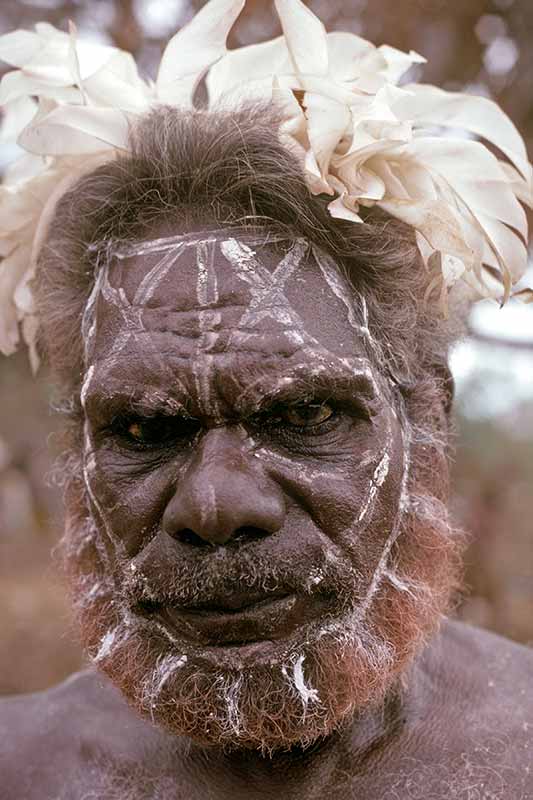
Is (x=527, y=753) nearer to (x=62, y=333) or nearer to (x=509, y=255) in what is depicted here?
(x=509, y=255)

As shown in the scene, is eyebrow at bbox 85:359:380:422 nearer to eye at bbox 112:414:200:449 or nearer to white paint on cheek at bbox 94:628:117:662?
eye at bbox 112:414:200:449

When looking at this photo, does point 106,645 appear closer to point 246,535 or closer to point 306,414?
point 246,535

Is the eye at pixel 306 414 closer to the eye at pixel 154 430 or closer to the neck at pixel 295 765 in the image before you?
the eye at pixel 154 430

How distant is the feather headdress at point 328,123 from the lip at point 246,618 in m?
0.81

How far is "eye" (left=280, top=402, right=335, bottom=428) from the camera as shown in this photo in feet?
5.98

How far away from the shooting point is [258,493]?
65.9 inches

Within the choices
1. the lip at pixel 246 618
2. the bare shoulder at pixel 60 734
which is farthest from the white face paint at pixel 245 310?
the bare shoulder at pixel 60 734

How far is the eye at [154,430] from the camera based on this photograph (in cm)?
184

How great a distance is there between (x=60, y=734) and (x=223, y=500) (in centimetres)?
103

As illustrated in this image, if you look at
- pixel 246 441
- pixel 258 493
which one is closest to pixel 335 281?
pixel 246 441

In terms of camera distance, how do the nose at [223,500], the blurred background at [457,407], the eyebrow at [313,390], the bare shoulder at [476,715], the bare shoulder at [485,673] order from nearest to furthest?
the nose at [223,500] → the eyebrow at [313,390] → the bare shoulder at [476,715] → the bare shoulder at [485,673] → the blurred background at [457,407]

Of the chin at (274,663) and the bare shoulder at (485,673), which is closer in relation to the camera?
the chin at (274,663)

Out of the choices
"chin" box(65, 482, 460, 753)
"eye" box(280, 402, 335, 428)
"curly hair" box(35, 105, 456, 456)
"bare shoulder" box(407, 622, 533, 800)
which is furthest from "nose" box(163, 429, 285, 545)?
"bare shoulder" box(407, 622, 533, 800)

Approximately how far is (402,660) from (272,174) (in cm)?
114
